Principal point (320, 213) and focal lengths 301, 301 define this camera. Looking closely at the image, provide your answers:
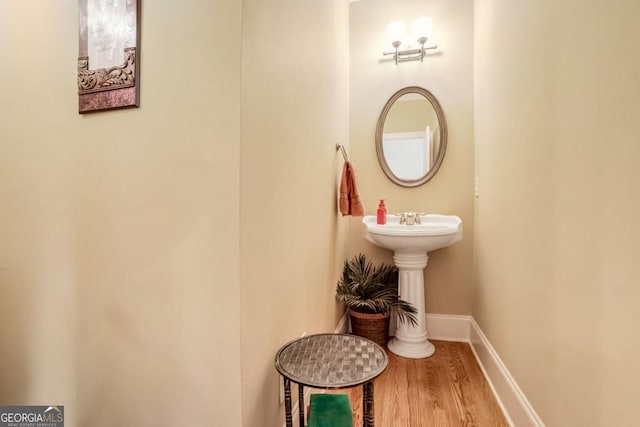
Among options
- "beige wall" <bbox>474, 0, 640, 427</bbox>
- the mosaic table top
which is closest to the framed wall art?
the mosaic table top

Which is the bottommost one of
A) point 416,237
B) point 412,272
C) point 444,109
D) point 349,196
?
point 412,272

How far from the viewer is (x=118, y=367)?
106 centimetres

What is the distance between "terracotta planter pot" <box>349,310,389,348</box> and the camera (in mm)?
2035

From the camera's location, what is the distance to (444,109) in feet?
7.60

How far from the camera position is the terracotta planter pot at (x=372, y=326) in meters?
2.04

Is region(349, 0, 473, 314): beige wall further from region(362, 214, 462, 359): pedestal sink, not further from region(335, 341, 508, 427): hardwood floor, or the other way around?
region(335, 341, 508, 427): hardwood floor

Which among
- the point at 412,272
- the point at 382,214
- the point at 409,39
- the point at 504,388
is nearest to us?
the point at 504,388

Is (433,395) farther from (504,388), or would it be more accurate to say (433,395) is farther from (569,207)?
(569,207)

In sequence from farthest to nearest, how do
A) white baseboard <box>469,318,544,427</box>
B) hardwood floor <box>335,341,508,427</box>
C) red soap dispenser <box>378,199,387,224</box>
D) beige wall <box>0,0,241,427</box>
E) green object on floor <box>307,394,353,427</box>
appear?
1. red soap dispenser <box>378,199,387,224</box>
2. hardwood floor <box>335,341,508,427</box>
3. white baseboard <box>469,318,544,427</box>
4. green object on floor <box>307,394,353,427</box>
5. beige wall <box>0,0,241,427</box>

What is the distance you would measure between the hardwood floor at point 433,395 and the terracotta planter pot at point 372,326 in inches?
6.7

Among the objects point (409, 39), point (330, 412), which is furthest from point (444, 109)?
point (330, 412)

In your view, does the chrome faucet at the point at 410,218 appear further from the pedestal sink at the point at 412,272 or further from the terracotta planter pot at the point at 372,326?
the terracotta planter pot at the point at 372,326

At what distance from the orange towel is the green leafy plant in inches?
18.6

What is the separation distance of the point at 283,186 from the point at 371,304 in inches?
46.4
